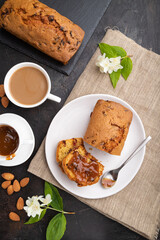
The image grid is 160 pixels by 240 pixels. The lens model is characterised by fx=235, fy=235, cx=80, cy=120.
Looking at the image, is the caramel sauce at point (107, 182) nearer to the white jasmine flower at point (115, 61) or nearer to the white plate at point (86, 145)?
the white plate at point (86, 145)

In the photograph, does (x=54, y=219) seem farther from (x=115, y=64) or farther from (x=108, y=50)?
(x=108, y=50)

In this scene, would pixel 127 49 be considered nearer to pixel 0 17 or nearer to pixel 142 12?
pixel 142 12

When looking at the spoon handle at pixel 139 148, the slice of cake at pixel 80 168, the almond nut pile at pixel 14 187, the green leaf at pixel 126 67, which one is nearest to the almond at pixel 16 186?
the almond nut pile at pixel 14 187

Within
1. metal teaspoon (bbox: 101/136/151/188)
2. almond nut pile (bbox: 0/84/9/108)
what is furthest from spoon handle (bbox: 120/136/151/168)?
almond nut pile (bbox: 0/84/9/108)

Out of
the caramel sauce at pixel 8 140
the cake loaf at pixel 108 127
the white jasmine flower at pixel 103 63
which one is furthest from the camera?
the white jasmine flower at pixel 103 63

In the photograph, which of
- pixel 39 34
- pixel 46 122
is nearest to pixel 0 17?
pixel 39 34

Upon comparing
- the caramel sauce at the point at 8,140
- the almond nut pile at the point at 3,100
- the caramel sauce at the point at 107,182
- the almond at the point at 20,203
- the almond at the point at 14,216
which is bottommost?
the almond at the point at 14,216

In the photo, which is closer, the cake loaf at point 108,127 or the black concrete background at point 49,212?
the cake loaf at point 108,127

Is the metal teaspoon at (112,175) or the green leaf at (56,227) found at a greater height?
the metal teaspoon at (112,175)
